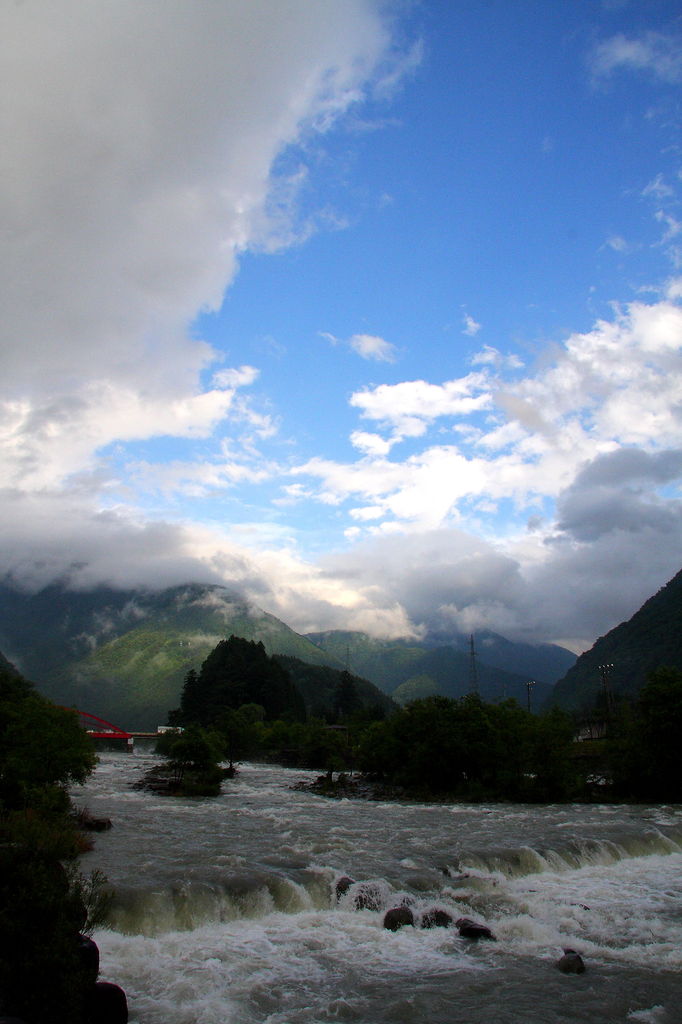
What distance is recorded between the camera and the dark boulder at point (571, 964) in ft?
53.1

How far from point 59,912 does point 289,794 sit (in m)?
52.4

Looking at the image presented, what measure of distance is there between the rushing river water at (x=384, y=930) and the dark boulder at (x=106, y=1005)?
3.16 ft

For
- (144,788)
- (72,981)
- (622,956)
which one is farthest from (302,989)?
(144,788)

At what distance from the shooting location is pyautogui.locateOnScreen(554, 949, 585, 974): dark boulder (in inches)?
637

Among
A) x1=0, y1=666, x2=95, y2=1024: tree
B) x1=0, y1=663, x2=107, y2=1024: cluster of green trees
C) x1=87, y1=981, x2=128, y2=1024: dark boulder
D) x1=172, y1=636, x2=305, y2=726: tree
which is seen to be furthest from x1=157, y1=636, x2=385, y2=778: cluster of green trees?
x1=0, y1=666, x2=95, y2=1024: tree

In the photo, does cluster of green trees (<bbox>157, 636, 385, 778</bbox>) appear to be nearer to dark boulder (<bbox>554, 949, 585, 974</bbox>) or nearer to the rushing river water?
the rushing river water

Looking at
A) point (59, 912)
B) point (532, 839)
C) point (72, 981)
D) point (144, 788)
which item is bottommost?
point (144, 788)

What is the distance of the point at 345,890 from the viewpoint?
22.2 m

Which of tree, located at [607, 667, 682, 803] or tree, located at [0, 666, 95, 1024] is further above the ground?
tree, located at [0, 666, 95, 1024]

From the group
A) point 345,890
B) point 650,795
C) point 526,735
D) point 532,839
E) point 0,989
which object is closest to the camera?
point 0,989

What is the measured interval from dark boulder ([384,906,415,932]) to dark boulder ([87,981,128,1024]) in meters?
9.60

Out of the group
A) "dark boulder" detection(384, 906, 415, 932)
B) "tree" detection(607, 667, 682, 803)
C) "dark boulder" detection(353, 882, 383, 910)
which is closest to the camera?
"dark boulder" detection(384, 906, 415, 932)

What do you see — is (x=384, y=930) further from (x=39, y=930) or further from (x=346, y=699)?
(x=346, y=699)

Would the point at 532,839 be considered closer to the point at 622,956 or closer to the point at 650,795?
the point at 622,956
